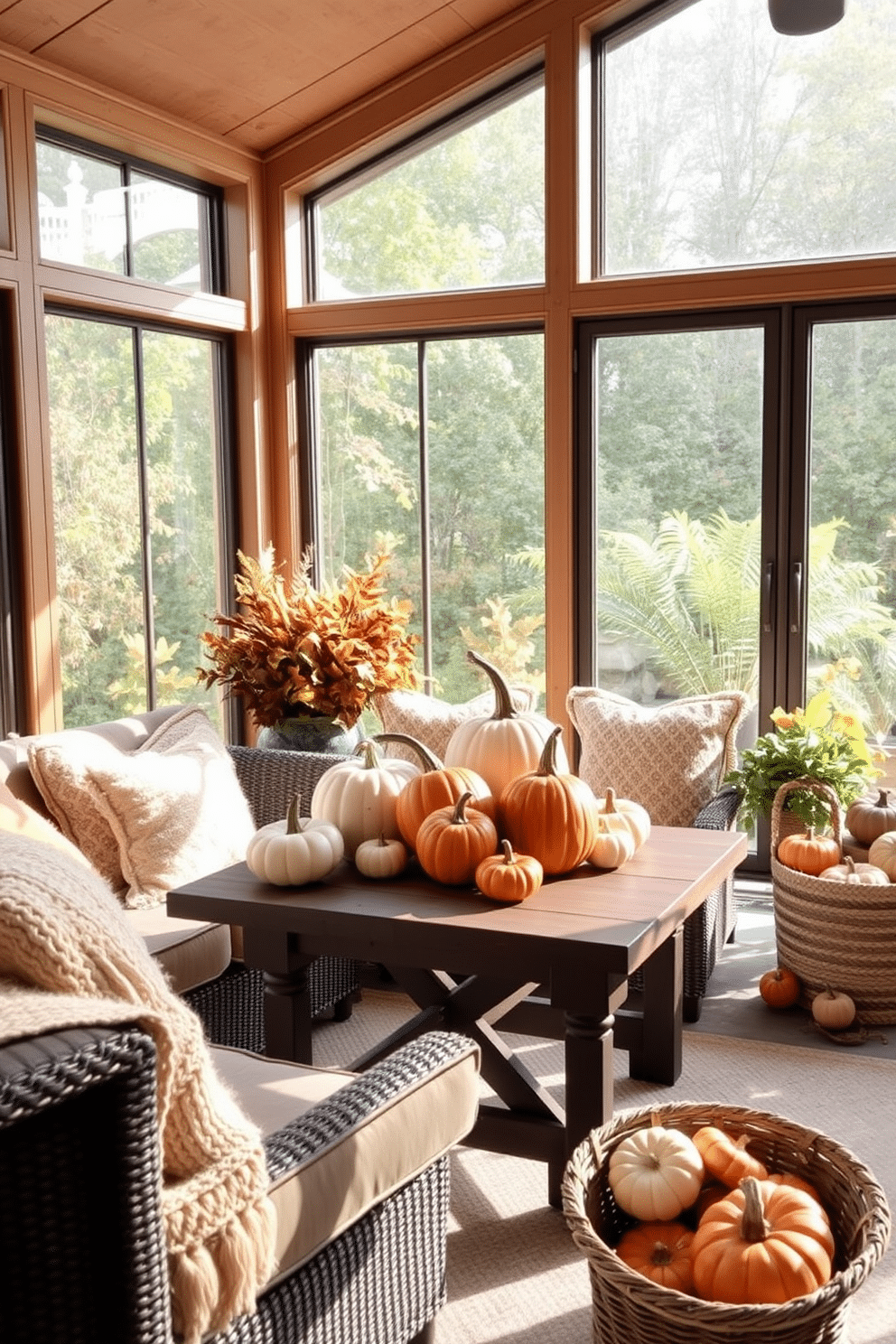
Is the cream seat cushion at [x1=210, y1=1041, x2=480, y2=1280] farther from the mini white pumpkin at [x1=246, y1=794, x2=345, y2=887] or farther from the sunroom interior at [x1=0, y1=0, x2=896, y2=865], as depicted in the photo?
the sunroom interior at [x1=0, y1=0, x2=896, y2=865]

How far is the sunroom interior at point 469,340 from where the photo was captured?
443cm

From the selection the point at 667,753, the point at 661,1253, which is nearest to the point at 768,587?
the point at 667,753

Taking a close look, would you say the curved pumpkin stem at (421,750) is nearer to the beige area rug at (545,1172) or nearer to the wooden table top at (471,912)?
the wooden table top at (471,912)

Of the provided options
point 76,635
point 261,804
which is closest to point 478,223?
point 76,635

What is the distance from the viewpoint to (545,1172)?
109 inches

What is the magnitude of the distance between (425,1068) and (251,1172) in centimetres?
51

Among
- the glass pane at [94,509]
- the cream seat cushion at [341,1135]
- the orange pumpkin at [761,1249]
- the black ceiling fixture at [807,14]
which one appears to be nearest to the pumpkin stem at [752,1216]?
the orange pumpkin at [761,1249]

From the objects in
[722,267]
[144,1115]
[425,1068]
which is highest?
[722,267]

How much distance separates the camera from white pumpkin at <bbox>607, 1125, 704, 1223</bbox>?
6.63ft

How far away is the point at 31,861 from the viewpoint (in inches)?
56.9

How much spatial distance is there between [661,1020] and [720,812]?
0.71 metres

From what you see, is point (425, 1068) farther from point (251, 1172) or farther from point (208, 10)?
point (208, 10)

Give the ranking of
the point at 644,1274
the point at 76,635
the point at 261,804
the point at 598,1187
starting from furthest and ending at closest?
the point at 76,635 → the point at 261,804 → the point at 598,1187 → the point at 644,1274

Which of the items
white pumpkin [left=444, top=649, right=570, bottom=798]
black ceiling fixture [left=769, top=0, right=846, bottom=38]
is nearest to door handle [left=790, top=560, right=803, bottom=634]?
black ceiling fixture [left=769, top=0, right=846, bottom=38]
